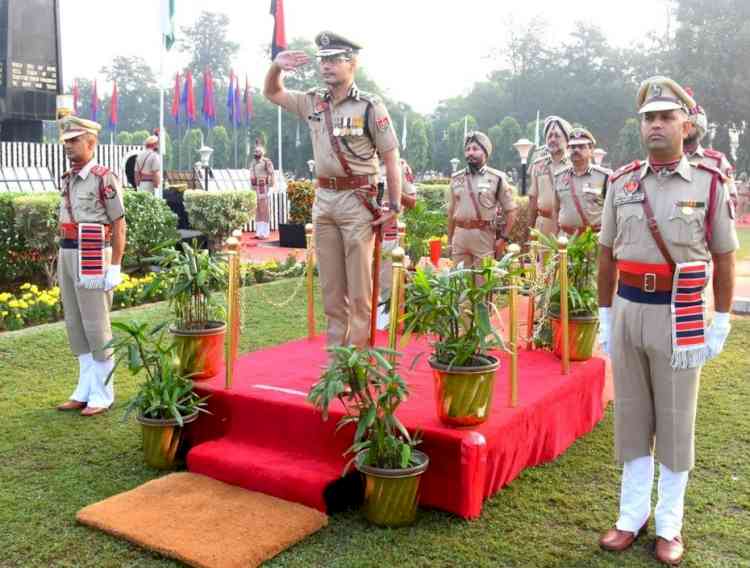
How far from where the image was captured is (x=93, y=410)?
5.36 meters

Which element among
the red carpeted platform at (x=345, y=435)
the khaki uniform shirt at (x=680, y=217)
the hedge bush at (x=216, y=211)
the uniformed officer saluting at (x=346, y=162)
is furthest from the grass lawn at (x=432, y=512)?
the hedge bush at (x=216, y=211)

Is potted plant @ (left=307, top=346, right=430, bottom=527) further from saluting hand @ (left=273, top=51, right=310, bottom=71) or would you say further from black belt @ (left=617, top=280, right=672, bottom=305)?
saluting hand @ (left=273, top=51, right=310, bottom=71)

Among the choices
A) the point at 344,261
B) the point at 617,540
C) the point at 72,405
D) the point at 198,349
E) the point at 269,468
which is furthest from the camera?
the point at 72,405

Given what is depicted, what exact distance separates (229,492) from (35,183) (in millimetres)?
12798

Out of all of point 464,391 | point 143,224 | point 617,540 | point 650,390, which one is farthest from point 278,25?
point 617,540

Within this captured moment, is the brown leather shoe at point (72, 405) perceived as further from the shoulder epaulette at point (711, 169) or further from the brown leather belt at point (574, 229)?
the brown leather belt at point (574, 229)

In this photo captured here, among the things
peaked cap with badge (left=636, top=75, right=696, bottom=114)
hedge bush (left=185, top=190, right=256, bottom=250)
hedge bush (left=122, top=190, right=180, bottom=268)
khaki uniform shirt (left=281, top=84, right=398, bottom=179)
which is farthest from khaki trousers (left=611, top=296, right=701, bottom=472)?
hedge bush (left=185, top=190, right=256, bottom=250)

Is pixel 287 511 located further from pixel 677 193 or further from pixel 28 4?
pixel 28 4

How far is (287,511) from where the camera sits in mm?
3803

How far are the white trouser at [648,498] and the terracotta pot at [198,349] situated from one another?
8.19 ft

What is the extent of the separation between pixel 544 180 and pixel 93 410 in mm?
5103

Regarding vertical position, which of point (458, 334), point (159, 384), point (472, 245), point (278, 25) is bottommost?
point (159, 384)

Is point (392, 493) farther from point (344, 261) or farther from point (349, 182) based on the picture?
point (349, 182)

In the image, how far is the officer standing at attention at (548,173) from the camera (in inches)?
319
